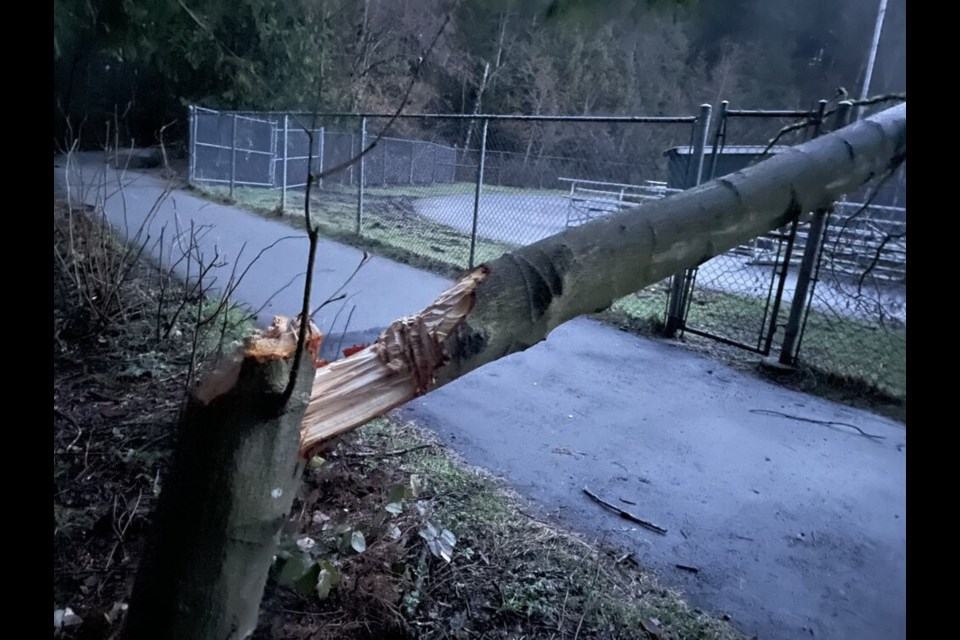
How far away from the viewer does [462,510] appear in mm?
1544

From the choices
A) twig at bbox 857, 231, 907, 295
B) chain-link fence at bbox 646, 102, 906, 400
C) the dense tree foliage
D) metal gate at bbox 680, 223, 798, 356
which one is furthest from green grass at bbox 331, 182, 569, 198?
twig at bbox 857, 231, 907, 295

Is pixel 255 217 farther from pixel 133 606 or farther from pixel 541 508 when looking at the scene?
pixel 133 606

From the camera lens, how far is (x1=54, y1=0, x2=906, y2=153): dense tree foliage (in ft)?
2.06

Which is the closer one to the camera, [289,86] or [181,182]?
[289,86]

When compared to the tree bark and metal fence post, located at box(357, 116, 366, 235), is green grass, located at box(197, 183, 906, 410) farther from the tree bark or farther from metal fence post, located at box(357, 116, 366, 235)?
the tree bark

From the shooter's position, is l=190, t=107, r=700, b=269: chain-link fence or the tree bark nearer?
the tree bark

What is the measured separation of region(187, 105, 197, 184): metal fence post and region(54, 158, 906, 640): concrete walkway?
0.12 metres

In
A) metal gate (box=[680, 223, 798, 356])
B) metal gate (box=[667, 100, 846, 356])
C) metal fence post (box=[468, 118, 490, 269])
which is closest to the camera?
metal gate (box=[667, 100, 846, 356])

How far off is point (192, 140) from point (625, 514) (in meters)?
2.00
